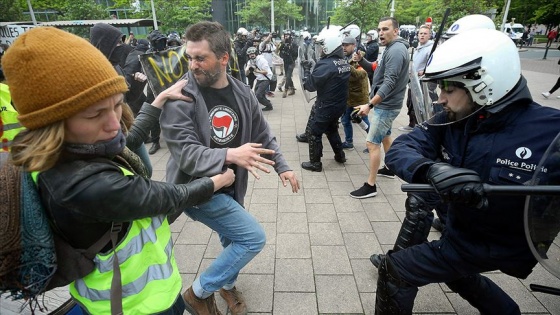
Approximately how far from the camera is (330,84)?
15.4 feet

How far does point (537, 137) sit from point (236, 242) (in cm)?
172

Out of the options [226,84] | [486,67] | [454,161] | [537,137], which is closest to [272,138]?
[226,84]

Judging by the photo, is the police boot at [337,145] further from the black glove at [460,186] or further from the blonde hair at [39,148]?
the blonde hair at [39,148]

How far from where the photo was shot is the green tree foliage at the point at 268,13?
3522cm

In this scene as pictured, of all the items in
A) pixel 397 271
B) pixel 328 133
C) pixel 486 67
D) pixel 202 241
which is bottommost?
pixel 202 241

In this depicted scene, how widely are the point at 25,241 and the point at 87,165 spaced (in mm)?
287

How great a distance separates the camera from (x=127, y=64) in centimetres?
517

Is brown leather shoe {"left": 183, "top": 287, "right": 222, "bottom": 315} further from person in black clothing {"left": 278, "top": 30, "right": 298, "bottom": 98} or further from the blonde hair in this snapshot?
person in black clothing {"left": 278, "top": 30, "right": 298, "bottom": 98}

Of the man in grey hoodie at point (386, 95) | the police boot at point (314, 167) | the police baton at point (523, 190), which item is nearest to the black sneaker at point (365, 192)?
the man in grey hoodie at point (386, 95)

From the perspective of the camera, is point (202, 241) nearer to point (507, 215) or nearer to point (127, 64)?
point (507, 215)

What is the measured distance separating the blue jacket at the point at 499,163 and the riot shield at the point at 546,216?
0.15m

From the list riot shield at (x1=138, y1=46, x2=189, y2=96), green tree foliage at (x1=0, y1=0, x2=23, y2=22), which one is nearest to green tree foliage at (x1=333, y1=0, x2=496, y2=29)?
riot shield at (x1=138, y1=46, x2=189, y2=96)

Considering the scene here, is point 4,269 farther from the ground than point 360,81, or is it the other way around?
point 4,269

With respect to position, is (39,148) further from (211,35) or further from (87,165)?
(211,35)
